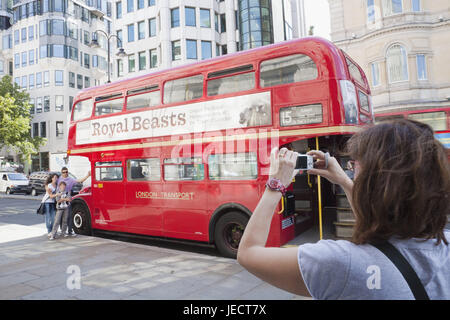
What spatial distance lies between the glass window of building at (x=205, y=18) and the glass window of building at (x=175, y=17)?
2272mm

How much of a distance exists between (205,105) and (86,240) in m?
4.82

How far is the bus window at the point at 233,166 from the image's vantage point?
21.9 feet

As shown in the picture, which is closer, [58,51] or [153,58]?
[153,58]

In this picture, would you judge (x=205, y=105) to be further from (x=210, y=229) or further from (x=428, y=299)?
(x=428, y=299)

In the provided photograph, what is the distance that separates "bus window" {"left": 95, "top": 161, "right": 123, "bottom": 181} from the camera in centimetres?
899

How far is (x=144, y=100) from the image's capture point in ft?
27.3

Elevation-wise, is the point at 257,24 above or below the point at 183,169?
above

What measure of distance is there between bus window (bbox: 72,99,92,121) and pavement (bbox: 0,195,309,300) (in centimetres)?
372

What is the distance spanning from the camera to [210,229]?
7.19 meters

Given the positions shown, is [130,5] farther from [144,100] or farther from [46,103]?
[144,100]

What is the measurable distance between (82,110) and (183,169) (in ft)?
14.0

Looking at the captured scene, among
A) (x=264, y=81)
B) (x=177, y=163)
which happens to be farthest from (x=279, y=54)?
(x=177, y=163)

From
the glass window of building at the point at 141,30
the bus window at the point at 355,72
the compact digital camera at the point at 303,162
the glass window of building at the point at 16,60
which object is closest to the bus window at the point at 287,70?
the bus window at the point at 355,72

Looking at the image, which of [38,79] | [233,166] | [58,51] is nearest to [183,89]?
[233,166]
